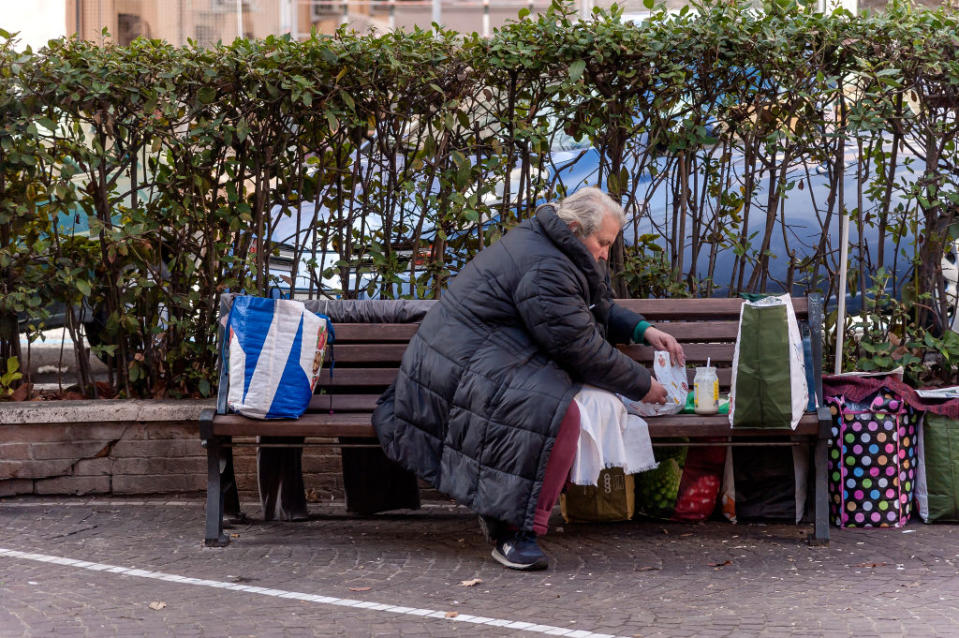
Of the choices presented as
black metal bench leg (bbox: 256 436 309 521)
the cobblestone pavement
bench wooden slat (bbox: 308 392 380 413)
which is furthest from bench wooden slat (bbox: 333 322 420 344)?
the cobblestone pavement

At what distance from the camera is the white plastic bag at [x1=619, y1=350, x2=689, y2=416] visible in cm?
516

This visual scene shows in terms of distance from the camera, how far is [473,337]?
488cm

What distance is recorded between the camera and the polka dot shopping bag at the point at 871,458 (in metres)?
5.26

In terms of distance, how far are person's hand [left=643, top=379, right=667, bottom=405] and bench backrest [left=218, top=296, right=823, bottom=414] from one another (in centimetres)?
47

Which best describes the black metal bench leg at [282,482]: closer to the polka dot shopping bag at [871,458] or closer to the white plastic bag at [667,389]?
the white plastic bag at [667,389]

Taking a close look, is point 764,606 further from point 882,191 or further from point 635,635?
point 882,191

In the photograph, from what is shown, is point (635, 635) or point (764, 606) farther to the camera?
point (764, 606)

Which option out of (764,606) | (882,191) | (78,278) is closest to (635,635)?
(764,606)

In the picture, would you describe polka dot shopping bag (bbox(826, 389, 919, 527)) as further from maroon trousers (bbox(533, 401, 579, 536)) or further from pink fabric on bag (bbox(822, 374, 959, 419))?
maroon trousers (bbox(533, 401, 579, 536))

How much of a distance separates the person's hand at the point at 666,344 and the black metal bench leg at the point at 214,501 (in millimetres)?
1871

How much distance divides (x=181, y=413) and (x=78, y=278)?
0.86 meters

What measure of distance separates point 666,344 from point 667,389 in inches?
8.0

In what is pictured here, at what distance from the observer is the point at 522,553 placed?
4.75 metres

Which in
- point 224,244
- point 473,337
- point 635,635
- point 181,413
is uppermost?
point 224,244
